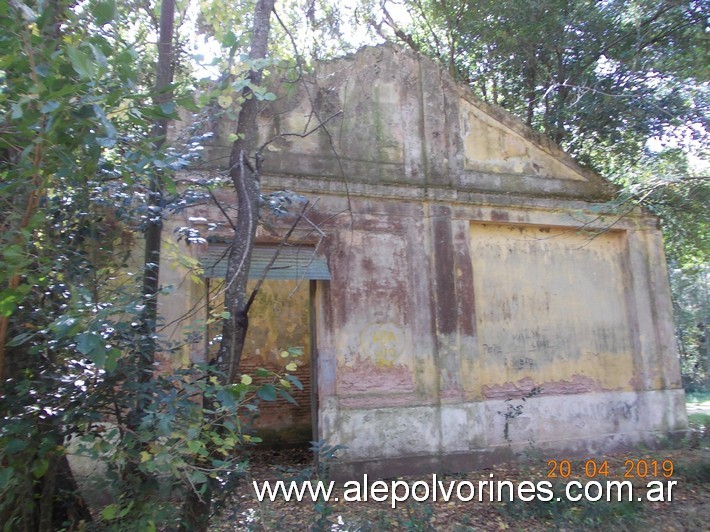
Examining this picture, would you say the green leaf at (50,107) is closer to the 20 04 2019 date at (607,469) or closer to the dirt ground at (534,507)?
the dirt ground at (534,507)

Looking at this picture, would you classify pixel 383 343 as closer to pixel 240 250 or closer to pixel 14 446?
pixel 240 250

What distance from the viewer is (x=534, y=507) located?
5844 mm

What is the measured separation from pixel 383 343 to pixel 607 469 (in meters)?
3.42

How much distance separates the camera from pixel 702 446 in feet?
26.9

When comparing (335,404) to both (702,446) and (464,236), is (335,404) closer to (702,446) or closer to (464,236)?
(464,236)

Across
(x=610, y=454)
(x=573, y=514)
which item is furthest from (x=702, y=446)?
(x=573, y=514)

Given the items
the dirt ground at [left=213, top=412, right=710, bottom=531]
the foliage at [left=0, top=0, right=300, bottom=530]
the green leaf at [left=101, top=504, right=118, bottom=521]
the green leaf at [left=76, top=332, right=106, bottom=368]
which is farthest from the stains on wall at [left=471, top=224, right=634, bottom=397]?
the green leaf at [left=76, top=332, right=106, bottom=368]

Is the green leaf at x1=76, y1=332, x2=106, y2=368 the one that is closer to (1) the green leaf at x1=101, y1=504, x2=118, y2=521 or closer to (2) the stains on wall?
(1) the green leaf at x1=101, y1=504, x2=118, y2=521

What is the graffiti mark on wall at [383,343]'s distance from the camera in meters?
7.36

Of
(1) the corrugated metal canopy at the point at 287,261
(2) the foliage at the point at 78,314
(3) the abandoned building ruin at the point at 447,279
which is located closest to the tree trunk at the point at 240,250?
(2) the foliage at the point at 78,314

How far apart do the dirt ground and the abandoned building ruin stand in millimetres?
628

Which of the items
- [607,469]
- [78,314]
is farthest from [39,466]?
[607,469]

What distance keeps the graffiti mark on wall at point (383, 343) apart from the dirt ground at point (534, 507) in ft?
5.07

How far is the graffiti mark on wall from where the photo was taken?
736 cm
